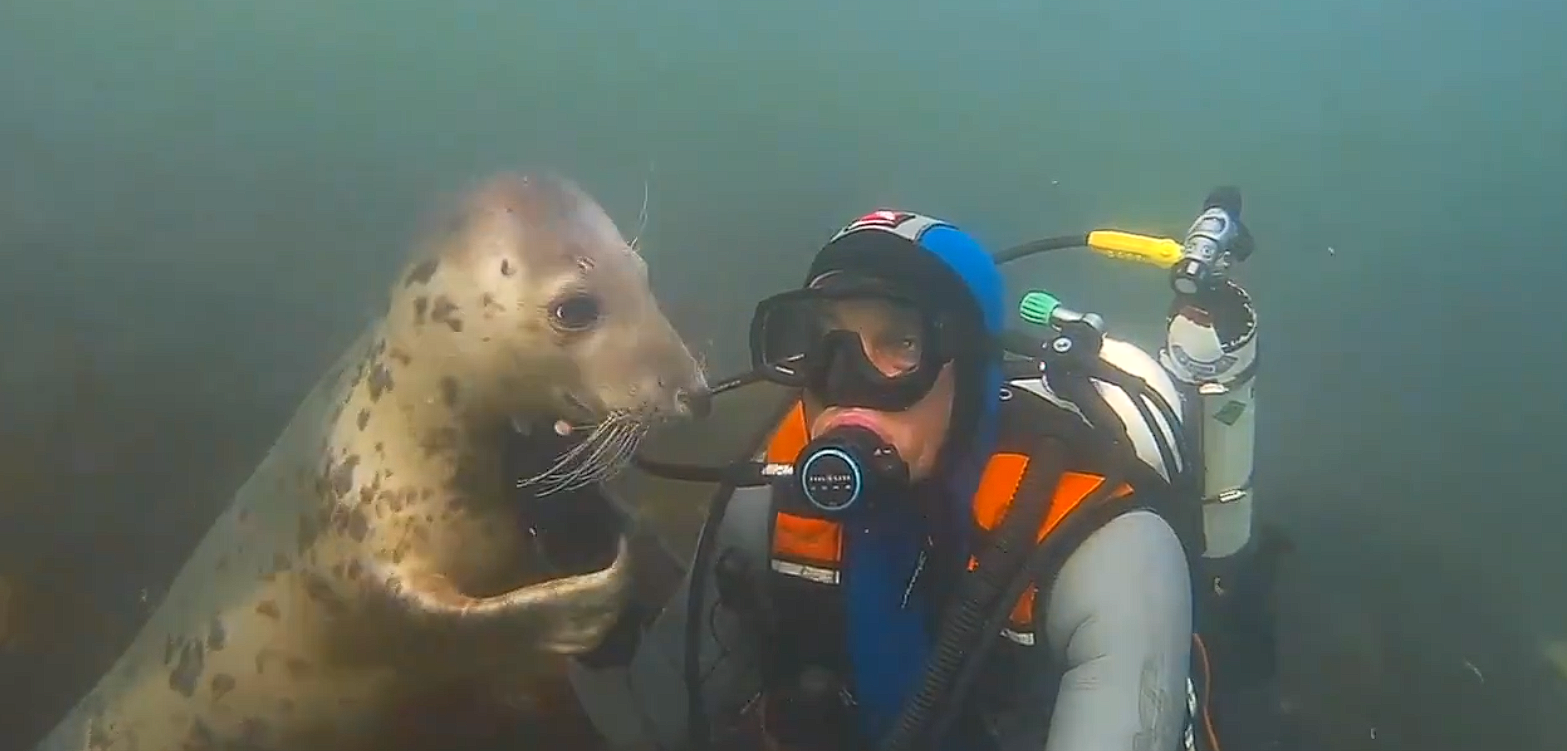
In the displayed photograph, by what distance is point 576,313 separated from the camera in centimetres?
262

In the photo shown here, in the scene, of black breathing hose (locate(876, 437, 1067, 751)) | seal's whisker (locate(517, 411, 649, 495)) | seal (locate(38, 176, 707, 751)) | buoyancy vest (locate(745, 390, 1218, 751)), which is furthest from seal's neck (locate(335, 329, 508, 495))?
black breathing hose (locate(876, 437, 1067, 751))

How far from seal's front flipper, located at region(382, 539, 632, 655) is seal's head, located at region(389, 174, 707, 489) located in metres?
0.29

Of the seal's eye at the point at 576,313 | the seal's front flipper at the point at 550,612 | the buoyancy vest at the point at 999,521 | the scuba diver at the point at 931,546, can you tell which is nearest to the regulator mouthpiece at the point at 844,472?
the scuba diver at the point at 931,546

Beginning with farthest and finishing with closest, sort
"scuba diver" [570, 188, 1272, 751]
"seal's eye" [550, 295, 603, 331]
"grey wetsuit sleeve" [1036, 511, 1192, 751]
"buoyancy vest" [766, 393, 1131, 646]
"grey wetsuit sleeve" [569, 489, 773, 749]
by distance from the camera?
1. "grey wetsuit sleeve" [569, 489, 773, 749]
2. "seal's eye" [550, 295, 603, 331]
3. "buoyancy vest" [766, 393, 1131, 646]
4. "scuba diver" [570, 188, 1272, 751]
5. "grey wetsuit sleeve" [1036, 511, 1192, 751]

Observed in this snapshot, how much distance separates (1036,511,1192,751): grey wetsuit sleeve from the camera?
1883mm

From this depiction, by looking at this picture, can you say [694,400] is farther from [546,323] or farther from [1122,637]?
[1122,637]

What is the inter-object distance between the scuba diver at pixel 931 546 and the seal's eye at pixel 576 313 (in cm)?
40

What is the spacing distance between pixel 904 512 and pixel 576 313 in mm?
877

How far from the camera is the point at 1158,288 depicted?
10844mm

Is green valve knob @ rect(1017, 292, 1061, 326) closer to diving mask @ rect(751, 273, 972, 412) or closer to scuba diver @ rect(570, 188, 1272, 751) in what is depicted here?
scuba diver @ rect(570, 188, 1272, 751)

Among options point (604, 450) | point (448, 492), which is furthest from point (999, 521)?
point (448, 492)

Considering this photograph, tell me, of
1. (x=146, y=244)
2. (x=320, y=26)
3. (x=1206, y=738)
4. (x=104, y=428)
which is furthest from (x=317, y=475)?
(x=320, y=26)

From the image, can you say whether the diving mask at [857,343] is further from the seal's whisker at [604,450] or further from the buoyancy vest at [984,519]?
the seal's whisker at [604,450]

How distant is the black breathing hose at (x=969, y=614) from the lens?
207 cm
